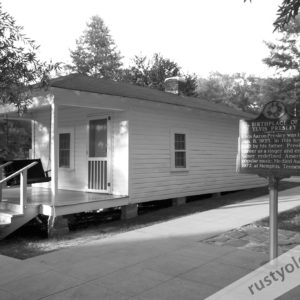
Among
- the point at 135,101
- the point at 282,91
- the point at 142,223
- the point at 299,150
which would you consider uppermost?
the point at 282,91

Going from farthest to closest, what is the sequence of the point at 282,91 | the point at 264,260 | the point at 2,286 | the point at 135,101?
the point at 282,91
the point at 135,101
the point at 264,260
the point at 2,286

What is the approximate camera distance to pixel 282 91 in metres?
31.5

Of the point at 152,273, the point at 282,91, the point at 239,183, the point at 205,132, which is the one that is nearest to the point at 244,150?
the point at 152,273

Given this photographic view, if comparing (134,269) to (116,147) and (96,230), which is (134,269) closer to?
(96,230)

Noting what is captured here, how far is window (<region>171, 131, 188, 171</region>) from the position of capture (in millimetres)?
11523

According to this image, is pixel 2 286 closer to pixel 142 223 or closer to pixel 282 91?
pixel 142 223

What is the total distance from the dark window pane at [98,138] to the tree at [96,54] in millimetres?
34045

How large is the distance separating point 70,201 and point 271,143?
504cm

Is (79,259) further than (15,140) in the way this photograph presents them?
No

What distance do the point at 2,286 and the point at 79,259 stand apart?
1315mm

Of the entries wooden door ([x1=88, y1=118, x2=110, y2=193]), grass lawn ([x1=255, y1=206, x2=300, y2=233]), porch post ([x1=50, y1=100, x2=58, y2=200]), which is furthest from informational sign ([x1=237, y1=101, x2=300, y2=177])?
wooden door ([x1=88, y1=118, x2=110, y2=193])

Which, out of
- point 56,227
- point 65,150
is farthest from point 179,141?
point 56,227

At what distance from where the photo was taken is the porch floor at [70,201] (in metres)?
8.38

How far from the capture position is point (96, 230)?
8.78m
